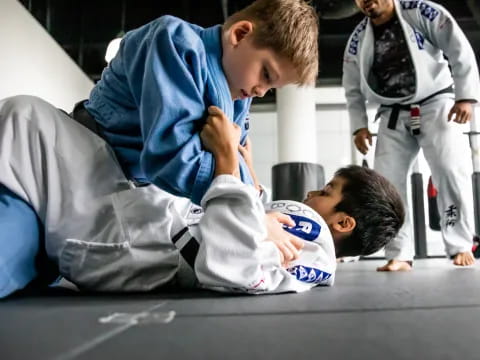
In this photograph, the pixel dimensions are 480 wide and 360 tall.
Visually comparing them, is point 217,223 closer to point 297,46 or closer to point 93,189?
point 93,189

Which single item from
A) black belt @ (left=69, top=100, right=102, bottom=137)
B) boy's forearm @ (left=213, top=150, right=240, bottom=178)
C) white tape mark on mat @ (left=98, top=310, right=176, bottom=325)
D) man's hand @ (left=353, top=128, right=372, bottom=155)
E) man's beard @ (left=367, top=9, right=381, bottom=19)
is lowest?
white tape mark on mat @ (left=98, top=310, right=176, bottom=325)

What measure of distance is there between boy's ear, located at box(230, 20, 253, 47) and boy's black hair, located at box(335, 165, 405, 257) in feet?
1.76

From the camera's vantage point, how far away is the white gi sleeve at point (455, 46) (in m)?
2.29

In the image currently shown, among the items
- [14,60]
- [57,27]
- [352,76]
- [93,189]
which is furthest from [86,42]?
[93,189]

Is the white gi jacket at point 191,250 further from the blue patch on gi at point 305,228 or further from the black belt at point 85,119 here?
the black belt at point 85,119

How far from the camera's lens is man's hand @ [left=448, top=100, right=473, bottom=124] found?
2.21 metres

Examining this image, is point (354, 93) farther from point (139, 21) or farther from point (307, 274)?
point (139, 21)

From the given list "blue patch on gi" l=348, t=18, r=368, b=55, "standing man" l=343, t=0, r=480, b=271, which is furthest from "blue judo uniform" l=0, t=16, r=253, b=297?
"blue patch on gi" l=348, t=18, r=368, b=55

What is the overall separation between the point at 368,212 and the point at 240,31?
59 centimetres

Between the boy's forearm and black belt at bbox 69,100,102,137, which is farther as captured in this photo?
black belt at bbox 69,100,102,137

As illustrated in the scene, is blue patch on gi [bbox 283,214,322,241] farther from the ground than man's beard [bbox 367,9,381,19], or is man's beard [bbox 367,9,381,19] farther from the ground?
man's beard [bbox 367,9,381,19]

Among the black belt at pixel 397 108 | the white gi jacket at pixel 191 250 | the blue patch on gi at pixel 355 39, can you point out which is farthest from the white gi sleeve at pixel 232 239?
the blue patch on gi at pixel 355 39

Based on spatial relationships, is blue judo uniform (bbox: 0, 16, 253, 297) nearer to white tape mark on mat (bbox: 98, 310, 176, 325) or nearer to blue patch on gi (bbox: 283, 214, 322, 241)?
blue patch on gi (bbox: 283, 214, 322, 241)

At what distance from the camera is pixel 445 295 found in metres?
0.90
